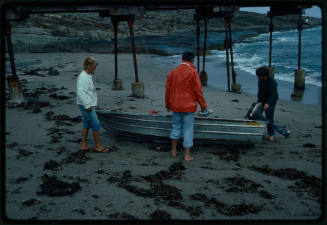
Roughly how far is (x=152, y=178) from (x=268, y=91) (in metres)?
3.21

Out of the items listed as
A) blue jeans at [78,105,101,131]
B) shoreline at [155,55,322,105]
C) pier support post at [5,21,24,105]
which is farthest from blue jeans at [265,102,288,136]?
pier support post at [5,21,24,105]

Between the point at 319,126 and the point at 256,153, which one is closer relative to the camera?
the point at 256,153

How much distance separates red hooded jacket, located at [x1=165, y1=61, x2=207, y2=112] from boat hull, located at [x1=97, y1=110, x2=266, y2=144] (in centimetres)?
65

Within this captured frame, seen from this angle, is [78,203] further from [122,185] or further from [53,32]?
[53,32]

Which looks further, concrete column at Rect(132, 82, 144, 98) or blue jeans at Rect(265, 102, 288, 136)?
concrete column at Rect(132, 82, 144, 98)

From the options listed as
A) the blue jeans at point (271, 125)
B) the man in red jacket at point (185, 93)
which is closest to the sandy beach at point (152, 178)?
the blue jeans at point (271, 125)

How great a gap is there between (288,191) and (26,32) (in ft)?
108

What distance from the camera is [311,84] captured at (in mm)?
14414

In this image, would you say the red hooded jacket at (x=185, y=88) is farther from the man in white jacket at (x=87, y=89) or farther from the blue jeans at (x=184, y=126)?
the man in white jacket at (x=87, y=89)

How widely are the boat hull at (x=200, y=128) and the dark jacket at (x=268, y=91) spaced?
677 mm

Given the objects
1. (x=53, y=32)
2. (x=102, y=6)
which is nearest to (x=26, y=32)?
(x=53, y=32)

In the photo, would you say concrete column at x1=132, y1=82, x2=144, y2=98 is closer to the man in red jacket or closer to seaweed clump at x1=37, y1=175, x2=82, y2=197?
the man in red jacket

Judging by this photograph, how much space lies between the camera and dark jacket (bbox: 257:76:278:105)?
572cm

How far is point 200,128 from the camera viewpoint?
18.1 ft
